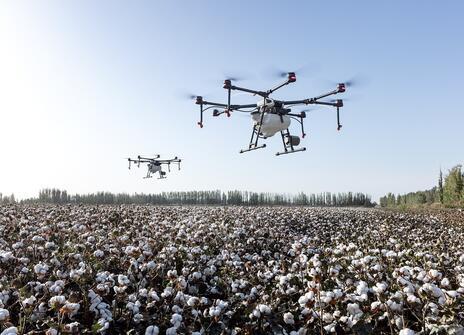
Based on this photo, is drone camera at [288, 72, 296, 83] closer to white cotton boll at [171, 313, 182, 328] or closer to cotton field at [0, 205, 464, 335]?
cotton field at [0, 205, 464, 335]

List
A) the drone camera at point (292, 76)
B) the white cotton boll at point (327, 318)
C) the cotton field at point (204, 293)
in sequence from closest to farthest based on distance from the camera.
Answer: the cotton field at point (204, 293), the white cotton boll at point (327, 318), the drone camera at point (292, 76)

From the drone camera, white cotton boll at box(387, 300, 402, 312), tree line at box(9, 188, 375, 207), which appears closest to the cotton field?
white cotton boll at box(387, 300, 402, 312)

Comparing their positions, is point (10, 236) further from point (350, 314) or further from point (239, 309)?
point (350, 314)

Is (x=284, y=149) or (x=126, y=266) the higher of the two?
(x=284, y=149)

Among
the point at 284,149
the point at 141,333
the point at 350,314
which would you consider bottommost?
the point at 141,333

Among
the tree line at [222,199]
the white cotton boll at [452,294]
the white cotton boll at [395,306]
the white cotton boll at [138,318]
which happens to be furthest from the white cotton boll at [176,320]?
the tree line at [222,199]

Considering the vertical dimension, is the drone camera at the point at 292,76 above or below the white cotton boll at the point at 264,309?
above

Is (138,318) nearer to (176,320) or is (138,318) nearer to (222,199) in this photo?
(176,320)

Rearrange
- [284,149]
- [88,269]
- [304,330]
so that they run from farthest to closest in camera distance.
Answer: [284,149]
[88,269]
[304,330]

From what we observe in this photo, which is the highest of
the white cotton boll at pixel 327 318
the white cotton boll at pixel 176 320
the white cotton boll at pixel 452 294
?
the white cotton boll at pixel 452 294

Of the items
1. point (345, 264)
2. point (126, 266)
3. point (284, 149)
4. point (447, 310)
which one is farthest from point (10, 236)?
point (284, 149)

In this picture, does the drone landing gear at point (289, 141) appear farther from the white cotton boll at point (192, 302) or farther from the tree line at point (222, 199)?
the tree line at point (222, 199)
